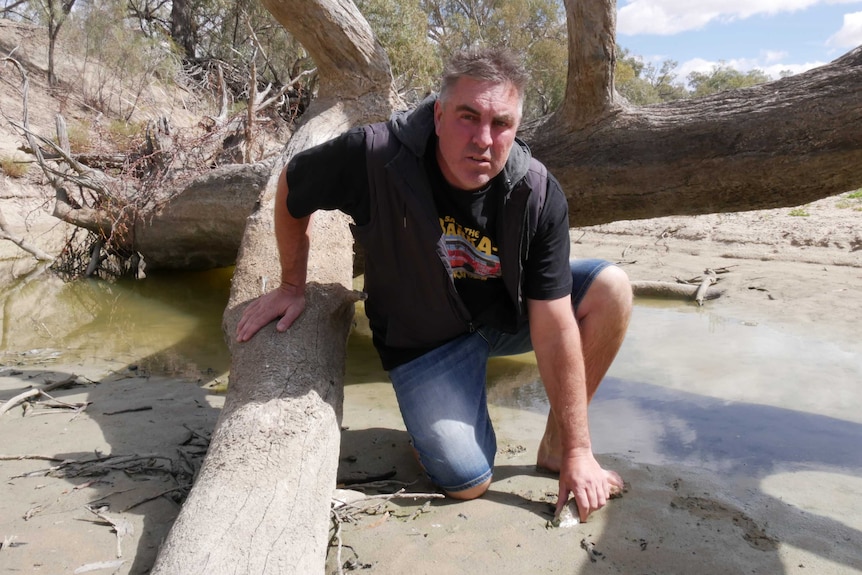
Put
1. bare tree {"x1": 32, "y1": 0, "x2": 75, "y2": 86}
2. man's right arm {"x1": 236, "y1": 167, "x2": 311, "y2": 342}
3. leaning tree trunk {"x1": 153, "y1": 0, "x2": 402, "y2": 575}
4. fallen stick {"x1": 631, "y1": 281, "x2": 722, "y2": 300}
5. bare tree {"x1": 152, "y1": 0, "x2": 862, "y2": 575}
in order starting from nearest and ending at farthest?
leaning tree trunk {"x1": 153, "y1": 0, "x2": 402, "y2": 575}
bare tree {"x1": 152, "y1": 0, "x2": 862, "y2": 575}
man's right arm {"x1": 236, "y1": 167, "x2": 311, "y2": 342}
fallen stick {"x1": 631, "y1": 281, "x2": 722, "y2": 300}
bare tree {"x1": 32, "y1": 0, "x2": 75, "y2": 86}

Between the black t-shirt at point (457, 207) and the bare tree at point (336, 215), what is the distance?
50 centimetres

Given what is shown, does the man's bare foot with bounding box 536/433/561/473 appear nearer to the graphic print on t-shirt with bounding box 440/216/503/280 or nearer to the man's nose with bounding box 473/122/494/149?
the graphic print on t-shirt with bounding box 440/216/503/280

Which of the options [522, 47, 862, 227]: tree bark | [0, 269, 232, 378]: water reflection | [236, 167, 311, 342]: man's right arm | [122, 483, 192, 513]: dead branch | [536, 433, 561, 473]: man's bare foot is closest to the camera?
[122, 483, 192, 513]: dead branch

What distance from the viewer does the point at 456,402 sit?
107 inches

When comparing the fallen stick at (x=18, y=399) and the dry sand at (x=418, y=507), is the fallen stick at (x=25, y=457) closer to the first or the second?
the dry sand at (x=418, y=507)

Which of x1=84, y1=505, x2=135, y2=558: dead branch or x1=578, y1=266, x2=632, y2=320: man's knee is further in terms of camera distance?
x1=578, y1=266, x2=632, y2=320: man's knee

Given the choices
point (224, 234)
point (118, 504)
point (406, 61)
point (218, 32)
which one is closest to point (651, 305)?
point (224, 234)

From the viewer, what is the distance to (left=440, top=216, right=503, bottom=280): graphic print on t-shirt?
257 cm

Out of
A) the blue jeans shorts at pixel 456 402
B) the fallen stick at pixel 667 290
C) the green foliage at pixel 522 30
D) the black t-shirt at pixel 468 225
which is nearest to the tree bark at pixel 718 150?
the blue jeans shorts at pixel 456 402

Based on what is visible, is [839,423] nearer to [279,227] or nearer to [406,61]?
[279,227]

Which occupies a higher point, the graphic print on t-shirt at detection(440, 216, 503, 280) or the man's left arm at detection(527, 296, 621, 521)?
the graphic print on t-shirt at detection(440, 216, 503, 280)

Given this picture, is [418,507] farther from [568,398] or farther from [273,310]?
[273,310]

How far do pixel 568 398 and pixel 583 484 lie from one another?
293mm

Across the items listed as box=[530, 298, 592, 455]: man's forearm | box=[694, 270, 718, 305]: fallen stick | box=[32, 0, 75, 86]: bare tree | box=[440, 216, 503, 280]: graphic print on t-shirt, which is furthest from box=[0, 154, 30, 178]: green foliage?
box=[530, 298, 592, 455]: man's forearm
